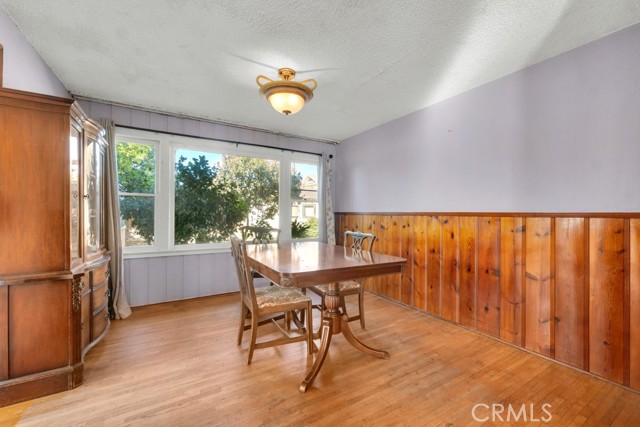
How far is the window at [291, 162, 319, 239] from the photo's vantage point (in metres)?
4.35

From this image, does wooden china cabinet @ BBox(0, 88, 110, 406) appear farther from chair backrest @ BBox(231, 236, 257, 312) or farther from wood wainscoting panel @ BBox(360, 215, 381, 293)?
wood wainscoting panel @ BBox(360, 215, 381, 293)

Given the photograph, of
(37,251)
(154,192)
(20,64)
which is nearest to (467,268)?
(37,251)

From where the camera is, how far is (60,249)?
172 centimetres

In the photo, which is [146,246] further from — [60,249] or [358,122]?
[358,122]

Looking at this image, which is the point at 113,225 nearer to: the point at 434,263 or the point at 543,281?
the point at 434,263

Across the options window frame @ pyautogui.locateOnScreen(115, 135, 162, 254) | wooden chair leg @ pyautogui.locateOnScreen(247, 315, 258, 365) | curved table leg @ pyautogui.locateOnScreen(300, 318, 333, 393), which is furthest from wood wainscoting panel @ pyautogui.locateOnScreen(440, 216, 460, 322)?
window frame @ pyautogui.locateOnScreen(115, 135, 162, 254)

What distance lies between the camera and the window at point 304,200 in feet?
14.3

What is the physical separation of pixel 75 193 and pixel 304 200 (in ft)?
9.58

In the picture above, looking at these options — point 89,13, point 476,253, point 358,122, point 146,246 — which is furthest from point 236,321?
point 358,122

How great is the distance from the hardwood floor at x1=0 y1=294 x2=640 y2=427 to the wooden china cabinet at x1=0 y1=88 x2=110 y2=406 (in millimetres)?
190

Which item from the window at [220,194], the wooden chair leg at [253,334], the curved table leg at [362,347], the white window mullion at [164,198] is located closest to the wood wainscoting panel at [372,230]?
the window at [220,194]

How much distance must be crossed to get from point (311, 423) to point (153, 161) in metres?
3.28

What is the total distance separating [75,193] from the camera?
1948 mm

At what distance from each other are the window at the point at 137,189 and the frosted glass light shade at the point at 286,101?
2.07 m
